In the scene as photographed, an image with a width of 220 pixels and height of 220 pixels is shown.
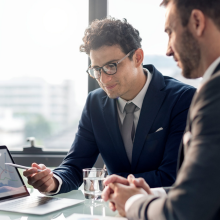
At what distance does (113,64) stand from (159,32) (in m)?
0.88

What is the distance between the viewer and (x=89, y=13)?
240 centimetres

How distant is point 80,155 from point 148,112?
51 cm

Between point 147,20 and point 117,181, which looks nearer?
point 117,181

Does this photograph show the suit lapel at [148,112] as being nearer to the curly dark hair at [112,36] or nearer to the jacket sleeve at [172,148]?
the jacket sleeve at [172,148]

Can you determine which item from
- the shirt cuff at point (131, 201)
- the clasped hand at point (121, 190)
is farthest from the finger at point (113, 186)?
the shirt cuff at point (131, 201)

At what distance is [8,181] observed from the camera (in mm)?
1304

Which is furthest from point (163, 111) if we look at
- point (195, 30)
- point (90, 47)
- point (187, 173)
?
point (187, 173)

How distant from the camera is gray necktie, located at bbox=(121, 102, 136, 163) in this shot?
172 centimetres

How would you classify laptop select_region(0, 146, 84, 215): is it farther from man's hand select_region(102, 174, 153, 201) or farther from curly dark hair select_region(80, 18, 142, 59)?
curly dark hair select_region(80, 18, 142, 59)

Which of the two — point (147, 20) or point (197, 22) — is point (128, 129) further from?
point (147, 20)

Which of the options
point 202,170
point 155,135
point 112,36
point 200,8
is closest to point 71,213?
point 202,170

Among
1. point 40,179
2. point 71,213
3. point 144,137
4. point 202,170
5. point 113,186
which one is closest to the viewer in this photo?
point 202,170

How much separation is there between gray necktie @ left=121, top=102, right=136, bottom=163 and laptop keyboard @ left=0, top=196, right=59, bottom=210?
580mm

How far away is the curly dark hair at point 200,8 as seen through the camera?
81cm
